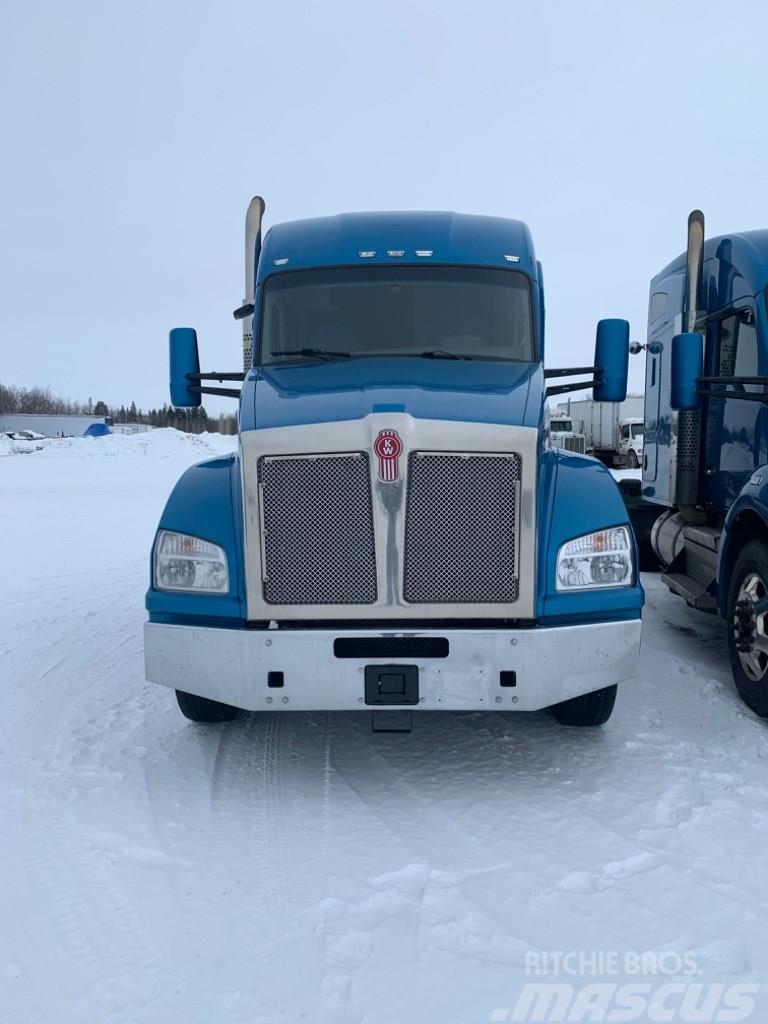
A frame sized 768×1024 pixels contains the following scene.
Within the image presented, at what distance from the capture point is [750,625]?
5.14m

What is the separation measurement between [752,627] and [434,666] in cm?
230

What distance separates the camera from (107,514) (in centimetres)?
1611

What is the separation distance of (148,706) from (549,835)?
8.83 ft

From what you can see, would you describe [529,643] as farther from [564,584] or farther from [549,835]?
[549,835]

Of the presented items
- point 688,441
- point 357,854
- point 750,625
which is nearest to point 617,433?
point 688,441

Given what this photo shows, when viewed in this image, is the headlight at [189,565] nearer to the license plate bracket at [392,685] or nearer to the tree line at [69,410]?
the license plate bracket at [392,685]

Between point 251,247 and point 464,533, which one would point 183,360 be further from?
point 464,533

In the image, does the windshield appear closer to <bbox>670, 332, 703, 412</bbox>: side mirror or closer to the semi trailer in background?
<bbox>670, 332, 703, 412</bbox>: side mirror

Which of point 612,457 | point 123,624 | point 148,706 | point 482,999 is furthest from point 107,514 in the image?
point 612,457

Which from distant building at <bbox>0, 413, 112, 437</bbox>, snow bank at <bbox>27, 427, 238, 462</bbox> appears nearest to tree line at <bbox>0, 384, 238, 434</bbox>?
distant building at <bbox>0, 413, 112, 437</bbox>

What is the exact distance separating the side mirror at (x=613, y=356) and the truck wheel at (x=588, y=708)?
1.91 metres

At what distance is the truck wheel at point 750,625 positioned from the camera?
500cm

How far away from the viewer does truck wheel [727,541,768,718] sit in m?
5.00

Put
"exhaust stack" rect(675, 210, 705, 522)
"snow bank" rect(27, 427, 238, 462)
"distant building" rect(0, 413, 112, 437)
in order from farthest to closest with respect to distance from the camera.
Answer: "distant building" rect(0, 413, 112, 437) → "snow bank" rect(27, 427, 238, 462) → "exhaust stack" rect(675, 210, 705, 522)
